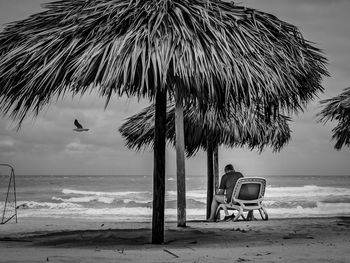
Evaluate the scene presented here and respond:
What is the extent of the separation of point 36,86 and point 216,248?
2542 mm

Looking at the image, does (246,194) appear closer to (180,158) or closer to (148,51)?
(180,158)

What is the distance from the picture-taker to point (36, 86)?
545cm

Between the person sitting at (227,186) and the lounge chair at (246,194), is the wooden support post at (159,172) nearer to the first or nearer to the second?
the lounge chair at (246,194)

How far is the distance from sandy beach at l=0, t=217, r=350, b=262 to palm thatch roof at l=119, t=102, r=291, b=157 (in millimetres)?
2932

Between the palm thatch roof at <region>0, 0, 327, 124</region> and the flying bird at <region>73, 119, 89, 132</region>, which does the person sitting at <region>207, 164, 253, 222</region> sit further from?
the flying bird at <region>73, 119, 89, 132</region>

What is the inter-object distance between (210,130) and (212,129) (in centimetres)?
15

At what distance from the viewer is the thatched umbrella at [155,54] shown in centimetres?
500

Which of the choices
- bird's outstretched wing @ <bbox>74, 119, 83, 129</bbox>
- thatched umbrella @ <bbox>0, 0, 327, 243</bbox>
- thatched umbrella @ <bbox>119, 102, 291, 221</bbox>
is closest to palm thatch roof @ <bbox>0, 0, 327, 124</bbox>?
thatched umbrella @ <bbox>0, 0, 327, 243</bbox>

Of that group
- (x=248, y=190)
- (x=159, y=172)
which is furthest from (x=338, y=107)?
(x=159, y=172)

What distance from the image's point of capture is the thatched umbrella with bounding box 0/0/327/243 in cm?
500

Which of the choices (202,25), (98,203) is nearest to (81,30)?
(202,25)

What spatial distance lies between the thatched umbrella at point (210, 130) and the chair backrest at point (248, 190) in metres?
1.23

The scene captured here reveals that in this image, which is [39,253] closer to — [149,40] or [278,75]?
[149,40]

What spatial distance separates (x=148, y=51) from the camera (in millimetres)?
4953
